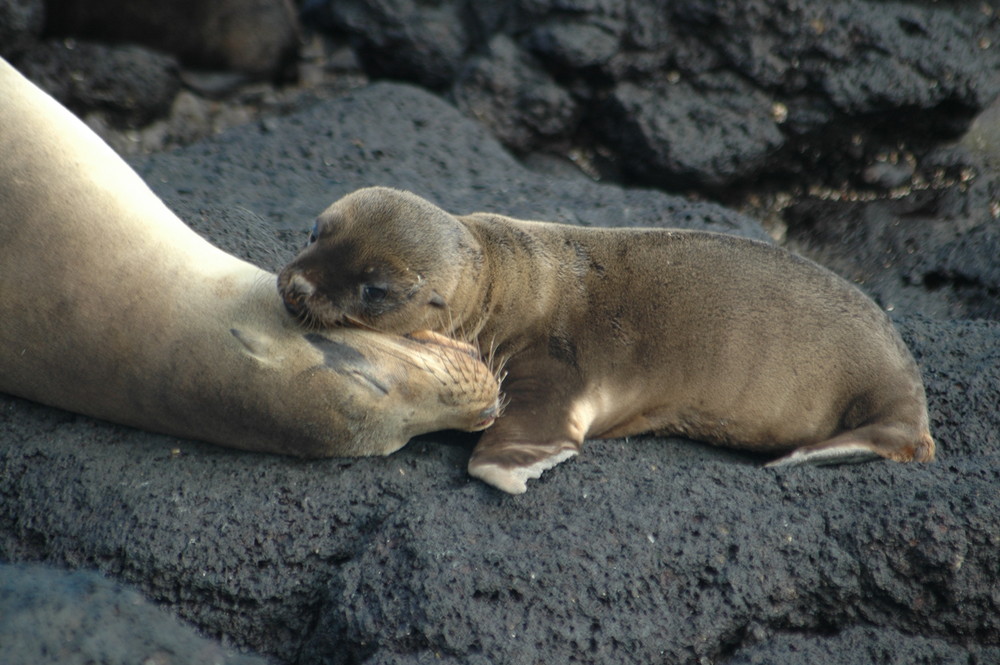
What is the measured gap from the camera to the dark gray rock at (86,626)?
3.18 metres

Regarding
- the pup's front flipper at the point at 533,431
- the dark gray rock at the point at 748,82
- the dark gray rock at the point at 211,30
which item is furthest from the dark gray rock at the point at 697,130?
the pup's front flipper at the point at 533,431

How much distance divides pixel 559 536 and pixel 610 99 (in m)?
5.05

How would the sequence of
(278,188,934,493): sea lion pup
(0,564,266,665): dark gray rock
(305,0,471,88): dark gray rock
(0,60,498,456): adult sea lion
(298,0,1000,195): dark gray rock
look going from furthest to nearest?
(305,0,471,88): dark gray rock < (298,0,1000,195): dark gray rock < (278,188,934,493): sea lion pup < (0,60,498,456): adult sea lion < (0,564,266,665): dark gray rock

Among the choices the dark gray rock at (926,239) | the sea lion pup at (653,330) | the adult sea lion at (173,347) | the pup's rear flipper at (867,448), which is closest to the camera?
the adult sea lion at (173,347)

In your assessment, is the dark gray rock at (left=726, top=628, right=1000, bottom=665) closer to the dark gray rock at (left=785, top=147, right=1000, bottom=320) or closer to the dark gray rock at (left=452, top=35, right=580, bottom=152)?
the dark gray rock at (left=785, top=147, right=1000, bottom=320)

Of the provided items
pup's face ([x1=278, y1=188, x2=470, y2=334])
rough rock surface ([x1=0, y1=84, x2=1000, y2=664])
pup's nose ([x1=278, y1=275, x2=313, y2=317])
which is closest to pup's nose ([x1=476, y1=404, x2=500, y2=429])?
rough rock surface ([x1=0, y1=84, x2=1000, y2=664])

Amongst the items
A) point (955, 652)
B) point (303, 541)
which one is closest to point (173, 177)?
point (303, 541)

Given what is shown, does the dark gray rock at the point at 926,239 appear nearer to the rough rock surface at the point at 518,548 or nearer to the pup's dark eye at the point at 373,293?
the rough rock surface at the point at 518,548

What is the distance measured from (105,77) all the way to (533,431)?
6313 mm

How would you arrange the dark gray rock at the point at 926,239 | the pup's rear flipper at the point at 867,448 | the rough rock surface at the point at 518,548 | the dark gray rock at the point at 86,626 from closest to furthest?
the dark gray rock at the point at 86,626 < the rough rock surface at the point at 518,548 < the pup's rear flipper at the point at 867,448 < the dark gray rock at the point at 926,239

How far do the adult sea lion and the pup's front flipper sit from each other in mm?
143

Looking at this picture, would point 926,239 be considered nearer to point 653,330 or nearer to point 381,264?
point 653,330

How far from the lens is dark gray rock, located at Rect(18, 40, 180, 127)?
8.52 m

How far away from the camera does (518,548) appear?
140 inches
